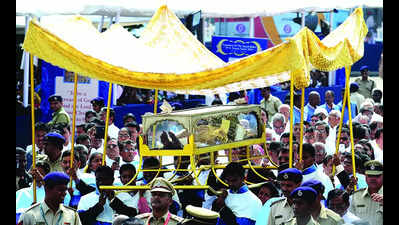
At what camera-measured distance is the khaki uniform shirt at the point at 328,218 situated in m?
6.70

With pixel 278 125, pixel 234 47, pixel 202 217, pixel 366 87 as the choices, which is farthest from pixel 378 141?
pixel 202 217

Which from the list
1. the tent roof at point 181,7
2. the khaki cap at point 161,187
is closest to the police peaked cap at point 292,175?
the khaki cap at point 161,187

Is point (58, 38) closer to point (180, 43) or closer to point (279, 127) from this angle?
point (180, 43)

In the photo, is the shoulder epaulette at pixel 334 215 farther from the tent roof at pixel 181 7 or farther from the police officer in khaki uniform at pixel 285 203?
the tent roof at pixel 181 7

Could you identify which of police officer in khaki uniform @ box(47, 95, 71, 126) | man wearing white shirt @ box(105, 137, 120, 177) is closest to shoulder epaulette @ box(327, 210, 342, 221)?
man wearing white shirt @ box(105, 137, 120, 177)

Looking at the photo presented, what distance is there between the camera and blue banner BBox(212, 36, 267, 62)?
1369 centimetres

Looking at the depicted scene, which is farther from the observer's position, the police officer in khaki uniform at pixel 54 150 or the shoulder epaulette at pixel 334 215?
the police officer in khaki uniform at pixel 54 150

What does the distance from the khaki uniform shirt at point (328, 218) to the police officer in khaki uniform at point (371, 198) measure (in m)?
0.69

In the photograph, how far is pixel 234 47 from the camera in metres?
13.8

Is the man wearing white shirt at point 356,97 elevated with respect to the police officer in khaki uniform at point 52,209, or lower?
elevated

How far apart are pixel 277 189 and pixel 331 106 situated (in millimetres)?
5190

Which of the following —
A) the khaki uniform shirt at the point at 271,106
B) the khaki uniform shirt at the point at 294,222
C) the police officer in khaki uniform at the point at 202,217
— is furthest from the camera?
the khaki uniform shirt at the point at 271,106

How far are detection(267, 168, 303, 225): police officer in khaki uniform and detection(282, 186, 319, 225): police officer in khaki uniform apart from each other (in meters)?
0.45
